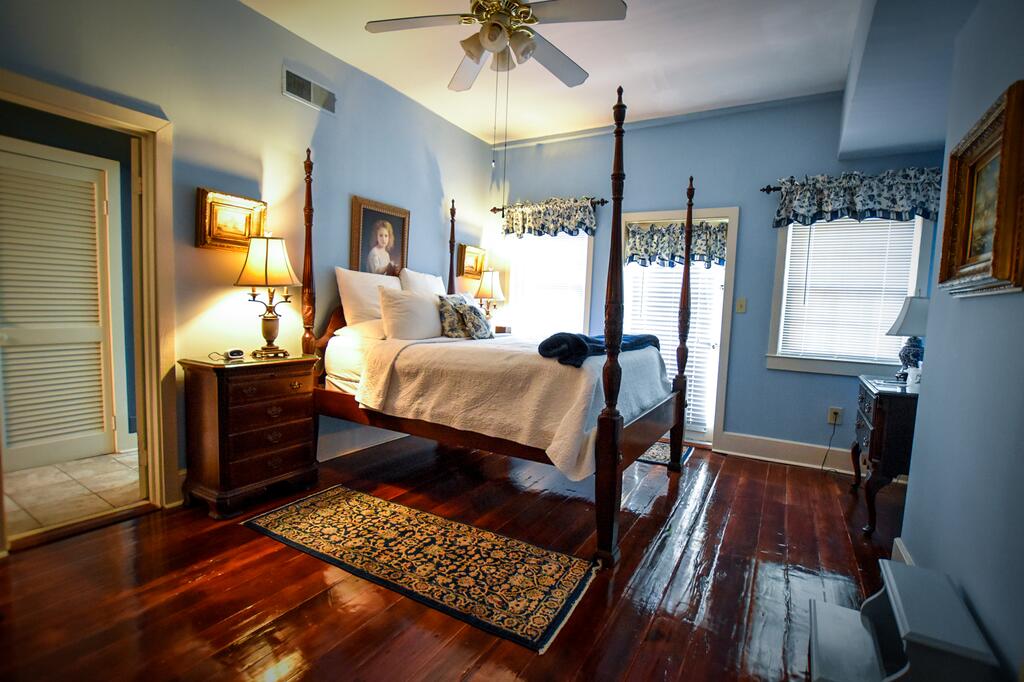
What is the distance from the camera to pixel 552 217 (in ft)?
15.5

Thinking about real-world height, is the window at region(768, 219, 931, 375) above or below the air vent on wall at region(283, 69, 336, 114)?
below

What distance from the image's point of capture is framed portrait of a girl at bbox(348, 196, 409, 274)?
367 centimetres

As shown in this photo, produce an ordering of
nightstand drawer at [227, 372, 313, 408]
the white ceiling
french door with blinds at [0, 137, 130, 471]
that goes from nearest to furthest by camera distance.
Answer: nightstand drawer at [227, 372, 313, 408], the white ceiling, french door with blinds at [0, 137, 130, 471]

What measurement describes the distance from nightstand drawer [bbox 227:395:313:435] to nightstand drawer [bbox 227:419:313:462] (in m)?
0.03

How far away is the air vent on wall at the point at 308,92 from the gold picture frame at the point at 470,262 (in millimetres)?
1728

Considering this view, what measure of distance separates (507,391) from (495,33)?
5.65 ft

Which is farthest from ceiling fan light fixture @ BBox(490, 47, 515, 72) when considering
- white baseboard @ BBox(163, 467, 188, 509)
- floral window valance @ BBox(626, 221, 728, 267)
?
white baseboard @ BBox(163, 467, 188, 509)

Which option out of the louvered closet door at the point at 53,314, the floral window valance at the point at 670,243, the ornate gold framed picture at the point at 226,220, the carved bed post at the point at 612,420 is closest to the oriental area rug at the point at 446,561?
the carved bed post at the point at 612,420

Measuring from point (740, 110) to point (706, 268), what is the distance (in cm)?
128

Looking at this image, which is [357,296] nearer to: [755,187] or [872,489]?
[755,187]

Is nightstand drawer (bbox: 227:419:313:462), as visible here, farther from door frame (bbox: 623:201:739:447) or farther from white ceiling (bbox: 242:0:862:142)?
door frame (bbox: 623:201:739:447)

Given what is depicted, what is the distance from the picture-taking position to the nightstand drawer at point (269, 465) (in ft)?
8.41

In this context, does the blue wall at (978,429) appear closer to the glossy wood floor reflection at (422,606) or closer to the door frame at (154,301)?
the glossy wood floor reflection at (422,606)

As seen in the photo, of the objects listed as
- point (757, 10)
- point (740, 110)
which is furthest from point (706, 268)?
point (757, 10)
